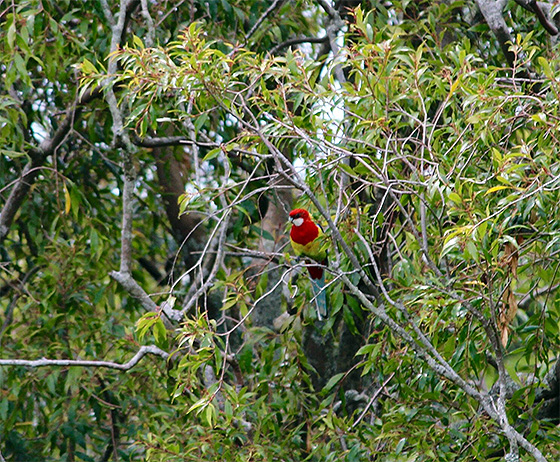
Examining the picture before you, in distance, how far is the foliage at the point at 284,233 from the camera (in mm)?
3045

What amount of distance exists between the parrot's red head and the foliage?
7.1 inches

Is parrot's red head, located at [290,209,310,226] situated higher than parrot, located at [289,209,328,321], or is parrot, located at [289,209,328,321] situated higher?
parrot's red head, located at [290,209,310,226]

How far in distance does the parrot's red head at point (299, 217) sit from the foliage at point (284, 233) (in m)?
0.18

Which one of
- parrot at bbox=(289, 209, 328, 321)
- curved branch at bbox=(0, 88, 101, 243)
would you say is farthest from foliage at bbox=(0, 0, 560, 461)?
parrot at bbox=(289, 209, 328, 321)

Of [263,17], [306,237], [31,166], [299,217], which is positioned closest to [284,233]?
[306,237]

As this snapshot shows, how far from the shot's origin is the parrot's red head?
4269 mm

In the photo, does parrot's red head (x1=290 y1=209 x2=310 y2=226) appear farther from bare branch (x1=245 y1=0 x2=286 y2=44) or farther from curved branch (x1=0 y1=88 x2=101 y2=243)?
curved branch (x1=0 y1=88 x2=101 y2=243)

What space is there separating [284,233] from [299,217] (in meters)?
0.36

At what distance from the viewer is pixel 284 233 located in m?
4.67

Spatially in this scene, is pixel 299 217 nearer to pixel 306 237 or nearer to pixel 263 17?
pixel 306 237

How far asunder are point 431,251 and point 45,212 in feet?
9.66

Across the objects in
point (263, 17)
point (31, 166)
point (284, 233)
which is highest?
point (263, 17)

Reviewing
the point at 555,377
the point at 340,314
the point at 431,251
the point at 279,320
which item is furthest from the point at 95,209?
the point at 555,377

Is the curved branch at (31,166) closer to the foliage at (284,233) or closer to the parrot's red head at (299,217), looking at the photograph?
the foliage at (284,233)
